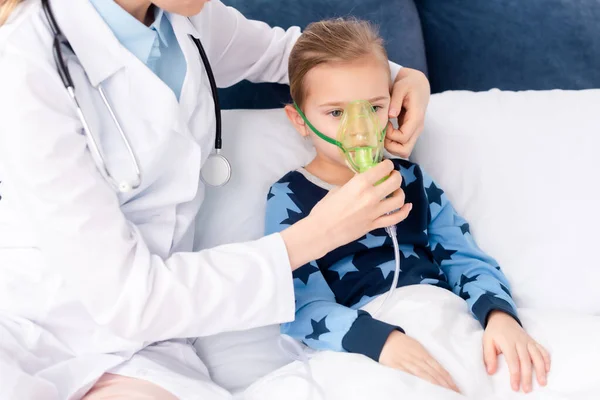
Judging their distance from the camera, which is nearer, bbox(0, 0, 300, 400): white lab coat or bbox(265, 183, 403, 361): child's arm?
bbox(0, 0, 300, 400): white lab coat

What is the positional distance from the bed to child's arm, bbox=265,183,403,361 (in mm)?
48

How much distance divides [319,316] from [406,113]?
1.76 feet

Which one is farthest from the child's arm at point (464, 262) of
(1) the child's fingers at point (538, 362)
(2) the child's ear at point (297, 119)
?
(2) the child's ear at point (297, 119)

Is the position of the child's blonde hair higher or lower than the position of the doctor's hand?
higher

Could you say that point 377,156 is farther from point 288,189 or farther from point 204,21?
point 204,21

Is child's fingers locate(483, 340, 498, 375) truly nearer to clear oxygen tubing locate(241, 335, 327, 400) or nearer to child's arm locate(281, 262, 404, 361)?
child's arm locate(281, 262, 404, 361)

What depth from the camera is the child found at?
4.51 feet

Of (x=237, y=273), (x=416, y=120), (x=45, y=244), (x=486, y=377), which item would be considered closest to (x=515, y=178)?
(x=416, y=120)

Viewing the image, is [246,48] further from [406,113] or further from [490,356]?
[490,356]

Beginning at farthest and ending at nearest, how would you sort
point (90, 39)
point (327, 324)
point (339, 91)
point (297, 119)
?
point (297, 119) < point (339, 91) < point (327, 324) < point (90, 39)

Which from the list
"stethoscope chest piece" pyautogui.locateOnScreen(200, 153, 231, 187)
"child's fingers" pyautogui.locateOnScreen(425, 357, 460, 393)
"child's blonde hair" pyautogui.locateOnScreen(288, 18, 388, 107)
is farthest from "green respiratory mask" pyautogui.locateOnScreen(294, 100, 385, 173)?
"child's fingers" pyautogui.locateOnScreen(425, 357, 460, 393)

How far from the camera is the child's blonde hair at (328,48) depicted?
1522 millimetres

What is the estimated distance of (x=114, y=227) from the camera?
1.14 meters

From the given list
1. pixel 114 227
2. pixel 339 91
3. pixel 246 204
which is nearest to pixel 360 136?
pixel 339 91
